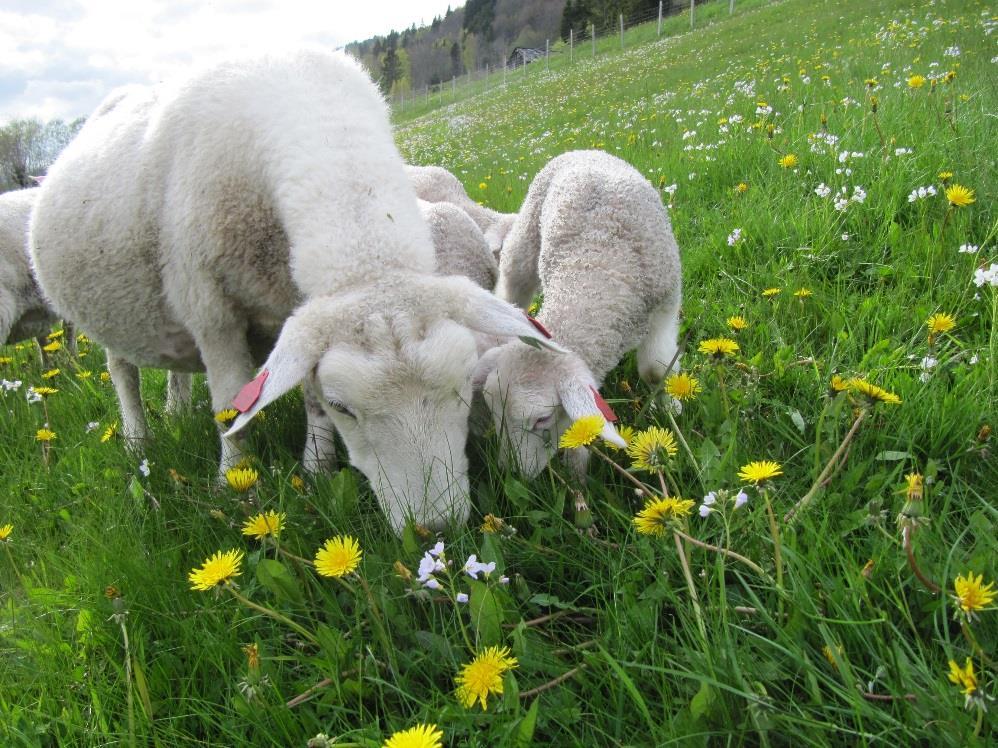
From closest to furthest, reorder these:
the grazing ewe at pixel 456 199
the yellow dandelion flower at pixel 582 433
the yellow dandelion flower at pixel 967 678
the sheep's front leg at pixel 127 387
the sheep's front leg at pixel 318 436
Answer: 1. the yellow dandelion flower at pixel 967 678
2. the yellow dandelion flower at pixel 582 433
3. the sheep's front leg at pixel 318 436
4. the sheep's front leg at pixel 127 387
5. the grazing ewe at pixel 456 199

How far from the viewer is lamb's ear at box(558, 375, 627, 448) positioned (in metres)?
2.15

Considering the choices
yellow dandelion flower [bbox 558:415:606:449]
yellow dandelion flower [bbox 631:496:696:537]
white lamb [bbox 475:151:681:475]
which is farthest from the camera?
white lamb [bbox 475:151:681:475]

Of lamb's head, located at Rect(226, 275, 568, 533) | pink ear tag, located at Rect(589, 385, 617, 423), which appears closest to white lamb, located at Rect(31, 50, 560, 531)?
lamb's head, located at Rect(226, 275, 568, 533)

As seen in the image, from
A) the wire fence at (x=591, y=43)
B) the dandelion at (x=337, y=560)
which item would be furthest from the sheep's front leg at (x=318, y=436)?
the wire fence at (x=591, y=43)

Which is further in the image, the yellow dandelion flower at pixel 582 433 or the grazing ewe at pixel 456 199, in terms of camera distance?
the grazing ewe at pixel 456 199

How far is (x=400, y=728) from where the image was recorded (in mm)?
1388

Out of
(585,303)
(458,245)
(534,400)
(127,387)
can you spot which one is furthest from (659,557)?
(127,387)

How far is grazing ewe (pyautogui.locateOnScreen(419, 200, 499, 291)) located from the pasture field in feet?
3.44

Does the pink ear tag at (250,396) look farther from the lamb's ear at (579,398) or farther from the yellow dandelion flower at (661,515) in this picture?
the yellow dandelion flower at (661,515)

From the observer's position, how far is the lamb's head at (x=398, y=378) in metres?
2.01

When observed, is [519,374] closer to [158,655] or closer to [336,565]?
[336,565]

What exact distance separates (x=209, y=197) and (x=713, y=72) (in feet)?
41.7

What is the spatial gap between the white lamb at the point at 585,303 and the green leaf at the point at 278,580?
791 millimetres

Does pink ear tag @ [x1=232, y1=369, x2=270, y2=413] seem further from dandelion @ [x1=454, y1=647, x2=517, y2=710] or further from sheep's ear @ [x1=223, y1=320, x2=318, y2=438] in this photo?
dandelion @ [x1=454, y1=647, x2=517, y2=710]
